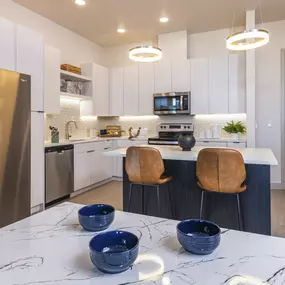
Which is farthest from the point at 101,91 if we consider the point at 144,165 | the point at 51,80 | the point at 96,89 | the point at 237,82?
the point at 144,165

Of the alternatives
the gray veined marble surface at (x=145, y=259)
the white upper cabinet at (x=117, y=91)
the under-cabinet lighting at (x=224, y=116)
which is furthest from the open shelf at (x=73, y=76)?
the gray veined marble surface at (x=145, y=259)

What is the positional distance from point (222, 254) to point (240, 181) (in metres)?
1.52

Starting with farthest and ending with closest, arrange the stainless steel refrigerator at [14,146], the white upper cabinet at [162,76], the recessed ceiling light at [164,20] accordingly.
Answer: the white upper cabinet at [162,76] → the recessed ceiling light at [164,20] → the stainless steel refrigerator at [14,146]

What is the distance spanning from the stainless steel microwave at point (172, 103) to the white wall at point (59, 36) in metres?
1.81

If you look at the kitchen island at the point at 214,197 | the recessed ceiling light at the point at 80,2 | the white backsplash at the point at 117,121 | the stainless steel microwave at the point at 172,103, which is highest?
the recessed ceiling light at the point at 80,2

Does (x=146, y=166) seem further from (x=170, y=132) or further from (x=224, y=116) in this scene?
(x=224, y=116)

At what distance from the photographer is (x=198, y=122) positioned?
5.50m

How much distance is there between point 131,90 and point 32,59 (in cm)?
254

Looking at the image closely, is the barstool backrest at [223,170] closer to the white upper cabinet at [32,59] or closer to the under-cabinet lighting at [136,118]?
the white upper cabinet at [32,59]

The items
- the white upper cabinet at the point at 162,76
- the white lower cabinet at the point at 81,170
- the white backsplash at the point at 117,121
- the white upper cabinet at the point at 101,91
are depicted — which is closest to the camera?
the white lower cabinet at the point at 81,170

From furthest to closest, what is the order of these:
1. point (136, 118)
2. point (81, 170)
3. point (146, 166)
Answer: point (136, 118)
point (81, 170)
point (146, 166)

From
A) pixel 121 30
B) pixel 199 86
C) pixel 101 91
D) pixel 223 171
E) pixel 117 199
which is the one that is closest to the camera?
pixel 223 171

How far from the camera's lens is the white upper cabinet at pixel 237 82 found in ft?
15.8

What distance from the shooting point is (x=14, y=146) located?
2.99 metres
